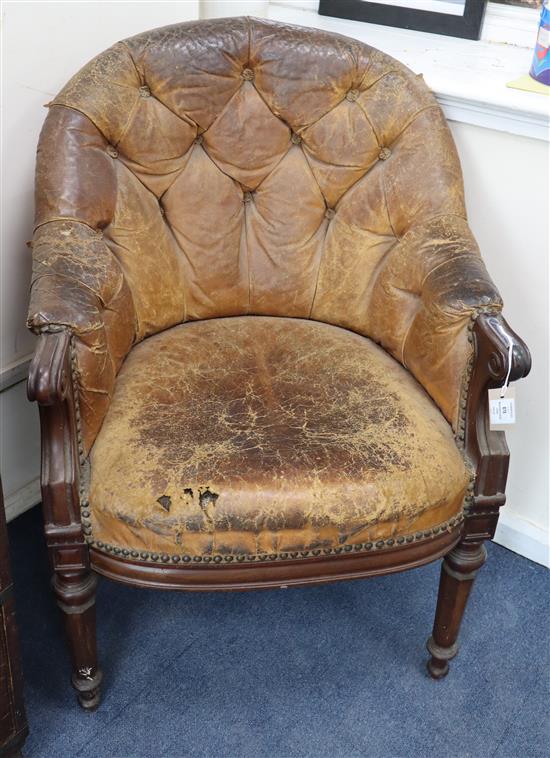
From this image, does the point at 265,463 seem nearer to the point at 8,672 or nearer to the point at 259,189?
the point at 8,672

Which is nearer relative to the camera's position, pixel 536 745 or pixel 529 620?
pixel 536 745

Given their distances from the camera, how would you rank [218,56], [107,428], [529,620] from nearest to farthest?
[107,428] → [218,56] → [529,620]

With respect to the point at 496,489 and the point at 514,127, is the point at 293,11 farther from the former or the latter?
the point at 496,489

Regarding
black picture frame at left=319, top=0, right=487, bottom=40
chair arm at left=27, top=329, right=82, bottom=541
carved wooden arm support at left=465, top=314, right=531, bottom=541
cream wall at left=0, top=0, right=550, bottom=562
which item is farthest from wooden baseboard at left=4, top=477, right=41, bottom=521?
black picture frame at left=319, top=0, right=487, bottom=40

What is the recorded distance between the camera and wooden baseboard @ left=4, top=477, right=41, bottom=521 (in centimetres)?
189

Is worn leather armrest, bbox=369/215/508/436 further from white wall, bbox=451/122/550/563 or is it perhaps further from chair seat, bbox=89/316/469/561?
white wall, bbox=451/122/550/563

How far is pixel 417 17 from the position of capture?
75.7 inches

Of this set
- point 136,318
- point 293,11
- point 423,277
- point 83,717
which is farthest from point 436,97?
point 83,717

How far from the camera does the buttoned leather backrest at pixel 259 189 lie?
1499mm

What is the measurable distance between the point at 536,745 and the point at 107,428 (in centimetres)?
93

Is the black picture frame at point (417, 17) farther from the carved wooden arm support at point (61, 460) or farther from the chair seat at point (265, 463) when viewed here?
the carved wooden arm support at point (61, 460)

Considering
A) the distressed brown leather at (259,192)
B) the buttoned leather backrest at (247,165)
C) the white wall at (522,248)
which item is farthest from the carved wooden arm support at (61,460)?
the white wall at (522,248)

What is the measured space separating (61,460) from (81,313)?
0.23 metres

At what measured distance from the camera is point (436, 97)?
1689 mm
